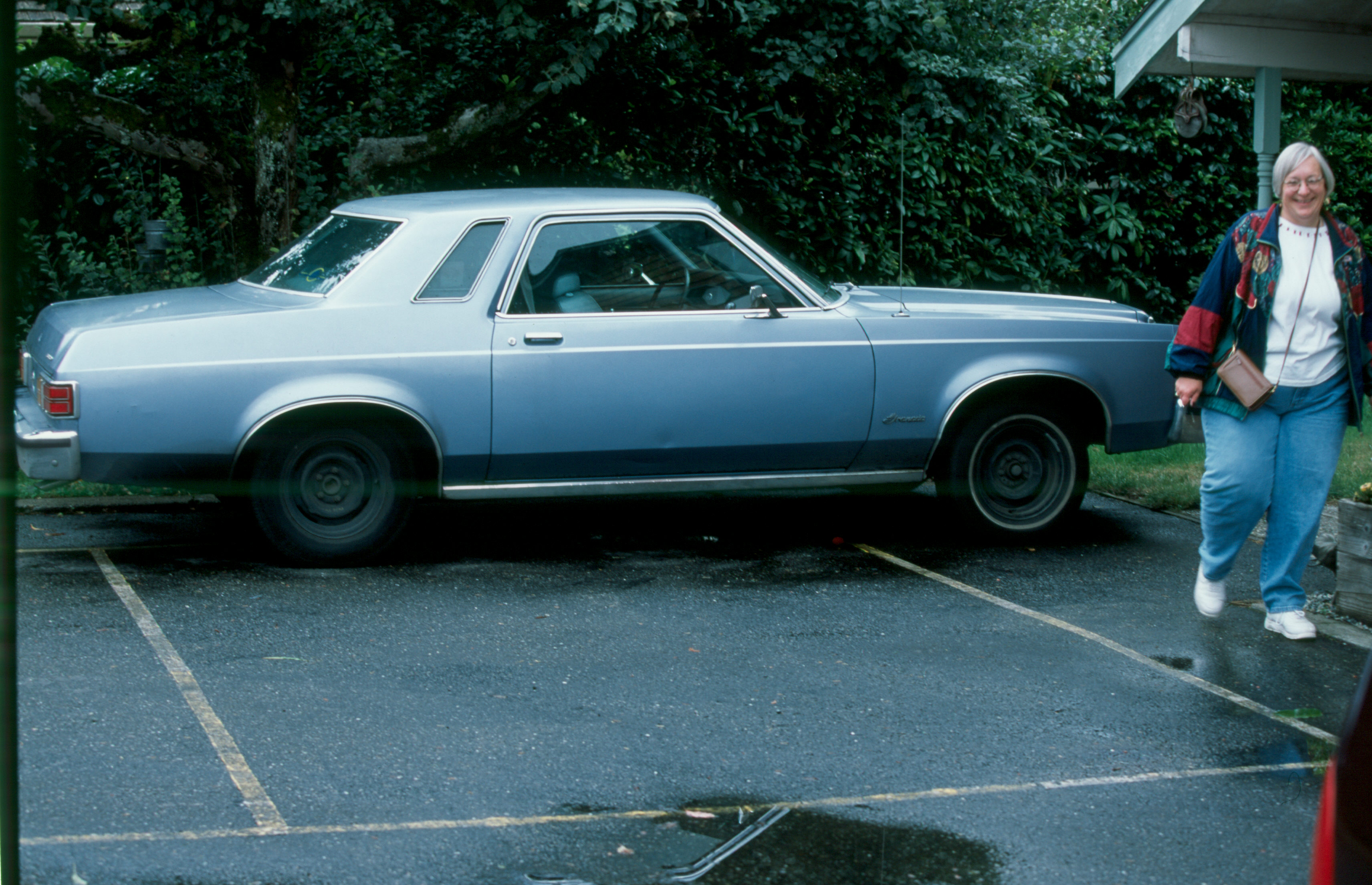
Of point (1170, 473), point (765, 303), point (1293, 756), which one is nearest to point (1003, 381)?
point (765, 303)

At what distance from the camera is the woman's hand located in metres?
5.57

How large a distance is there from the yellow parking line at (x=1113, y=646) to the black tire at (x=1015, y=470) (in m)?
0.52

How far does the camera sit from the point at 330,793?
161 inches

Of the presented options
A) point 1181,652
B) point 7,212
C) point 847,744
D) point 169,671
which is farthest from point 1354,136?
point 7,212

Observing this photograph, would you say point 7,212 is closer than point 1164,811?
Yes

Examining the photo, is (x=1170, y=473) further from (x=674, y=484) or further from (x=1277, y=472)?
(x=674, y=484)

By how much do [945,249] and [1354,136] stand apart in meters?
4.16

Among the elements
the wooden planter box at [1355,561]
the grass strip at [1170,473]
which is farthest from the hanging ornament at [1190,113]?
the wooden planter box at [1355,561]

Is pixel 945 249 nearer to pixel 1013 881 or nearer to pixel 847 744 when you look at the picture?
pixel 847 744

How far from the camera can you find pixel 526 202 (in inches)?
271

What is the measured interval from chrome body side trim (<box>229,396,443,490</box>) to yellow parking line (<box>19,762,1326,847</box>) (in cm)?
270

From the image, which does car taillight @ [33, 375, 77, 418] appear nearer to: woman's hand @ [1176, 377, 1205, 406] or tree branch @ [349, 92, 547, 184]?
tree branch @ [349, 92, 547, 184]

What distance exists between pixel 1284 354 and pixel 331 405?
3.86 meters

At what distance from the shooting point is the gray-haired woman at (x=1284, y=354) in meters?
5.41
